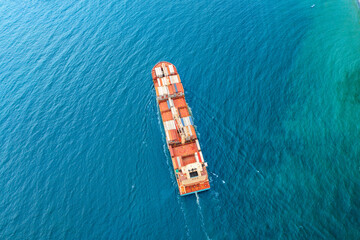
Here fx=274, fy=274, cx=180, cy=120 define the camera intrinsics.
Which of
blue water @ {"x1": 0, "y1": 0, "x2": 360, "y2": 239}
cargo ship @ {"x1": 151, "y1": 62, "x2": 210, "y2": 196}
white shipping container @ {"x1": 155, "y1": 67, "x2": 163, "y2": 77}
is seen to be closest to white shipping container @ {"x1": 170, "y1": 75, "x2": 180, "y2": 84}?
cargo ship @ {"x1": 151, "y1": 62, "x2": 210, "y2": 196}

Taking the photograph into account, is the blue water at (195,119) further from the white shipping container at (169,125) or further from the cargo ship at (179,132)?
the white shipping container at (169,125)

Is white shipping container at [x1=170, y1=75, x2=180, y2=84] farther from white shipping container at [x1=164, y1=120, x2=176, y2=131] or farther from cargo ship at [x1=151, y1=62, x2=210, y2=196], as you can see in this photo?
white shipping container at [x1=164, y1=120, x2=176, y2=131]

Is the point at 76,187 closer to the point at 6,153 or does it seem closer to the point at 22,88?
the point at 6,153

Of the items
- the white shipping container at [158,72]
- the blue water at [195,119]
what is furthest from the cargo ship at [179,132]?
the blue water at [195,119]

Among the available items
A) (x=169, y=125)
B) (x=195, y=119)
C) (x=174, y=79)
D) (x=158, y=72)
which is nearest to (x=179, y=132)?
(x=169, y=125)

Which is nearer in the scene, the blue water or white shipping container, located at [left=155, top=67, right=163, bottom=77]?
the blue water

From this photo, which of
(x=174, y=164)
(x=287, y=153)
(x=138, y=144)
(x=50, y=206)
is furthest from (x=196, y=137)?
(x=50, y=206)
